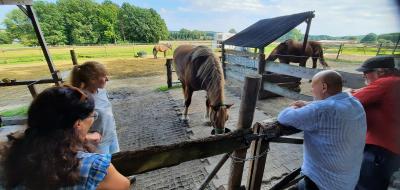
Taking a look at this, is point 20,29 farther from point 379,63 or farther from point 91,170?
point 379,63

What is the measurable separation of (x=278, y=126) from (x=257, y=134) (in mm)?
182

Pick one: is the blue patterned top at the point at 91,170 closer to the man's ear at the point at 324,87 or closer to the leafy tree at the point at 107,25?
the man's ear at the point at 324,87

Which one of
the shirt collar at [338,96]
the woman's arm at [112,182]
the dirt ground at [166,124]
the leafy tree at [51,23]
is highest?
the leafy tree at [51,23]

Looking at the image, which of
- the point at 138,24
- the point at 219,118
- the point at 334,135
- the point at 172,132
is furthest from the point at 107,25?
the point at 334,135

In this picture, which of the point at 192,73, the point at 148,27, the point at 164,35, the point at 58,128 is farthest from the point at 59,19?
the point at 58,128

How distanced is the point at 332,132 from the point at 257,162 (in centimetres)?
61

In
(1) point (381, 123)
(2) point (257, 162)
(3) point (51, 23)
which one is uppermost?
(3) point (51, 23)

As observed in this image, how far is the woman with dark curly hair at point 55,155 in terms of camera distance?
0.86 m

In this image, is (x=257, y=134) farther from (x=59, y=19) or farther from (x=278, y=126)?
(x=59, y=19)

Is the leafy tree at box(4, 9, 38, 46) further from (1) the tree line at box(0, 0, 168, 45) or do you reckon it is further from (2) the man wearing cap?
(2) the man wearing cap

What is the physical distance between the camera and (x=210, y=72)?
14.6 feet

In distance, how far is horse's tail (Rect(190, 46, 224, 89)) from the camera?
4.32 metres

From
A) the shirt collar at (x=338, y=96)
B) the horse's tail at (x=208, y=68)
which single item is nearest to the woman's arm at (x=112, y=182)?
the shirt collar at (x=338, y=96)

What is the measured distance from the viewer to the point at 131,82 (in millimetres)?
11125
